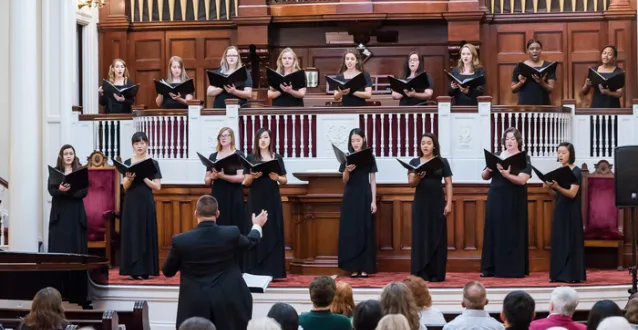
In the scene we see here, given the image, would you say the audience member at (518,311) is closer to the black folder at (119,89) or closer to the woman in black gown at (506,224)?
the woman in black gown at (506,224)

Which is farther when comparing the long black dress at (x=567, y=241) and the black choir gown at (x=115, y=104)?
the black choir gown at (x=115, y=104)

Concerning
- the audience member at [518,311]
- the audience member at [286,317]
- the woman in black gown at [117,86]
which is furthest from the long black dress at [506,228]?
the audience member at [286,317]

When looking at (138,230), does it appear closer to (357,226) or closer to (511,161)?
(357,226)

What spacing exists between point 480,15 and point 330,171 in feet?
13.2

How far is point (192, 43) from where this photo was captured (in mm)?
15734

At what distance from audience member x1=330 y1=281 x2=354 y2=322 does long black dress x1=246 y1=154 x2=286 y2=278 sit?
4.37m

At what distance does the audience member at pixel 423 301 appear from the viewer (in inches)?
256

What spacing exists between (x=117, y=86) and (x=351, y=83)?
109 inches

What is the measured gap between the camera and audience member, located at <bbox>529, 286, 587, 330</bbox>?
6152 mm

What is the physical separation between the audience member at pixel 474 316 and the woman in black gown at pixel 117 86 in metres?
7.51

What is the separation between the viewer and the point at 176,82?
12508 millimetres

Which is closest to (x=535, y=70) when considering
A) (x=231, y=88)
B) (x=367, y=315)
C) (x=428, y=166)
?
(x=428, y=166)

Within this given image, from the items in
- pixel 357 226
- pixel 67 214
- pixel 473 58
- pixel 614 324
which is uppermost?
pixel 473 58

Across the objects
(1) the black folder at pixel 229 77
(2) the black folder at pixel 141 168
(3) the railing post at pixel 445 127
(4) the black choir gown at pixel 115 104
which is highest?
(1) the black folder at pixel 229 77
